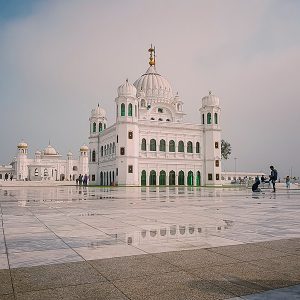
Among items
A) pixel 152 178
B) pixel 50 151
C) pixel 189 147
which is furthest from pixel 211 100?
pixel 50 151

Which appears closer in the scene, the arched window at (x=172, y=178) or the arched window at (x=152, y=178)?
the arched window at (x=152, y=178)

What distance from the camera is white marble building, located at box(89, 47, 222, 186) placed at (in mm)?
50219

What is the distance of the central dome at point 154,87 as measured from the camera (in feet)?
205

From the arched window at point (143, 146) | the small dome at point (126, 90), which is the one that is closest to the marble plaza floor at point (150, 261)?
the small dome at point (126, 90)

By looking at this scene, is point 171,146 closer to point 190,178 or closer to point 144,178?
point 190,178

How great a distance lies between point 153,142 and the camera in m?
53.3

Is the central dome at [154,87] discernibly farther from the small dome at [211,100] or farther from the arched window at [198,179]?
the arched window at [198,179]

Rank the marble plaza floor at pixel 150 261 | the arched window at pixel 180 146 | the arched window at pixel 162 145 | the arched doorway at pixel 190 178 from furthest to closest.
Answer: the arched doorway at pixel 190 178
the arched window at pixel 180 146
the arched window at pixel 162 145
the marble plaza floor at pixel 150 261

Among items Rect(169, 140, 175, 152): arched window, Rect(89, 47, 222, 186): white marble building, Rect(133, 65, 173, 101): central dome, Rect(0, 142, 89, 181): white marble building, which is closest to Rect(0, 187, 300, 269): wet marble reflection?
Rect(89, 47, 222, 186): white marble building

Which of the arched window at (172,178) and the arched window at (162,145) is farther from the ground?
the arched window at (162,145)

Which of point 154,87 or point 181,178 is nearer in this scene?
point 181,178

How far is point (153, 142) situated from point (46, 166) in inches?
1783

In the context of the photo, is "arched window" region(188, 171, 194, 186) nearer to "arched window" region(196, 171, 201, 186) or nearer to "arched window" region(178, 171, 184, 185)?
"arched window" region(196, 171, 201, 186)

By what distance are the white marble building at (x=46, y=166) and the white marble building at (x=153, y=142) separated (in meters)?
30.8
